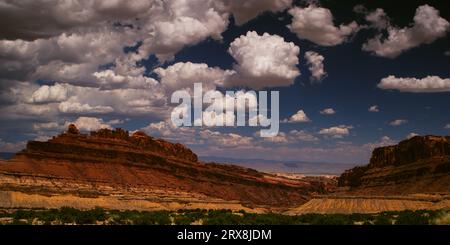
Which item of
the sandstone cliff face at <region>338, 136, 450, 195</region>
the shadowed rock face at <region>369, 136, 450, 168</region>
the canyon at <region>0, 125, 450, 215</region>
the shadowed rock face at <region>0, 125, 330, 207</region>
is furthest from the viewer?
the shadowed rock face at <region>0, 125, 330, 207</region>

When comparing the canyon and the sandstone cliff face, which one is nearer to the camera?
the canyon

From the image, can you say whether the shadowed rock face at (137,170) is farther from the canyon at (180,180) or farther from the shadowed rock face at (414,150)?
the shadowed rock face at (414,150)

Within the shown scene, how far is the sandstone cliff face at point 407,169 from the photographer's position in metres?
99.2

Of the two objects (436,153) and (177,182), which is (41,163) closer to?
(177,182)

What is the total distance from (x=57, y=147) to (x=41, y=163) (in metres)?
8.10

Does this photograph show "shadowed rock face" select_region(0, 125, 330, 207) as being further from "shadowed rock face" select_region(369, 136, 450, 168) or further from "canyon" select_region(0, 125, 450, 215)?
"shadowed rock face" select_region(369, 136, 450, 168)

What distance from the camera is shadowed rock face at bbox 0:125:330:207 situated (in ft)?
384

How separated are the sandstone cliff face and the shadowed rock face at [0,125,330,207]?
22716 millimetres

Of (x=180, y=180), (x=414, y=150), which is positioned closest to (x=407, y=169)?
(x=414, y=150)

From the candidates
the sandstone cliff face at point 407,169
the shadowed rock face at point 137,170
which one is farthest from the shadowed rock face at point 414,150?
the shadowed rock face at point 137,170

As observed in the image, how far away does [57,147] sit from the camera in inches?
4995

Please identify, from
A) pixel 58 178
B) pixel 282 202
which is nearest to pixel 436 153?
pixel 282 202

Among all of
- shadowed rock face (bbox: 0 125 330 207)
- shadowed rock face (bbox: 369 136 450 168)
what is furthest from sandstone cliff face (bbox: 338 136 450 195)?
shadowed rock face (bbox: 0 125 330 207)

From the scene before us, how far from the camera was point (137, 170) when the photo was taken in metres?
132
